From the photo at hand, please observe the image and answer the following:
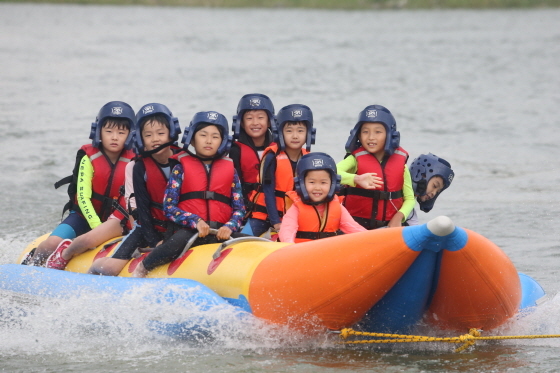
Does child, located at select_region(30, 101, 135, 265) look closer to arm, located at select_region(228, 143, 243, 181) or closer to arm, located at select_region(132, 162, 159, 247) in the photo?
arm, located at select_region(132, 162, 159, 247)

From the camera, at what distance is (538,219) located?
8.96 meters

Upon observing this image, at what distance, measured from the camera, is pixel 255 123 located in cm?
619

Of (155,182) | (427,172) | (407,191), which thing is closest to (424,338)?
(407,191)

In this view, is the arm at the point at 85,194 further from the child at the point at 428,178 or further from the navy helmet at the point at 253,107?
the child at the point at 428,178

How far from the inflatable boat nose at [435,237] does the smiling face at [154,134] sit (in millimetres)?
2105

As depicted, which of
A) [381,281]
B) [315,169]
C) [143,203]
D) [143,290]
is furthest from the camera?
[143,203]

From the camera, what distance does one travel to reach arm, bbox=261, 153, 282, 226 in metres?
5.92

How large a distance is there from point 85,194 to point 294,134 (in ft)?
5.26

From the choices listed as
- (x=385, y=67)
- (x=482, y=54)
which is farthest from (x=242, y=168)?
(x=482, y=54)

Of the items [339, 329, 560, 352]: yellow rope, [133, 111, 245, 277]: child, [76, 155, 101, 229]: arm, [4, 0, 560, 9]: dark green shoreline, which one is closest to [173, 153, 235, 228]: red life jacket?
[133, 111, 245, 277]: child

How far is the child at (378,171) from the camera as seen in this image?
233 inches

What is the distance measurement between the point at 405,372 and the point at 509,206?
5476mm

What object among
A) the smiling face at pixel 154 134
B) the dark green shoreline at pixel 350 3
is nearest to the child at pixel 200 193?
the smiling face at pixel 154 134

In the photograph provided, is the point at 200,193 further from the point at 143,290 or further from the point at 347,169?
the point at 347,169
